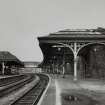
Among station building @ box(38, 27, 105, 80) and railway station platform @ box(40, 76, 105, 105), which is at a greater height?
station building @ box(38, 27, 105, 80)

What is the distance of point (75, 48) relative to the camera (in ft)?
111

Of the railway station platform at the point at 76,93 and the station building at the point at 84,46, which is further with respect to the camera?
the station building at the point at 84,46

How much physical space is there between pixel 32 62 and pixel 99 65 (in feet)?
504

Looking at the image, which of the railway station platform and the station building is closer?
the railway station platform

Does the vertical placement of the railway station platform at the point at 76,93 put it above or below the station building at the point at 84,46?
below

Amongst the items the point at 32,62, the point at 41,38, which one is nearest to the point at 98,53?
the point at 41,38

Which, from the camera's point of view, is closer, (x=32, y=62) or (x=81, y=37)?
(x=81, y=37)

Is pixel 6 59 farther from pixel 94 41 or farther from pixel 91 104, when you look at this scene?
pixel 91 104

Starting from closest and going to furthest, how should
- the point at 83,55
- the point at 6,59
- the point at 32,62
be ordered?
the point at 83,55
the point at 6,59
the point at 32,62

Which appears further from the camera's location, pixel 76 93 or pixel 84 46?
pixel 84 46

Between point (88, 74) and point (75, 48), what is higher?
point (75, 48)

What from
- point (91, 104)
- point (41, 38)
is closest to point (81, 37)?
point (41, 38)

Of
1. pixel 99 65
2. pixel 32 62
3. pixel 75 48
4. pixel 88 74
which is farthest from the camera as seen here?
pixel 32 62

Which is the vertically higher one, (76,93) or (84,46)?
(84,46)
